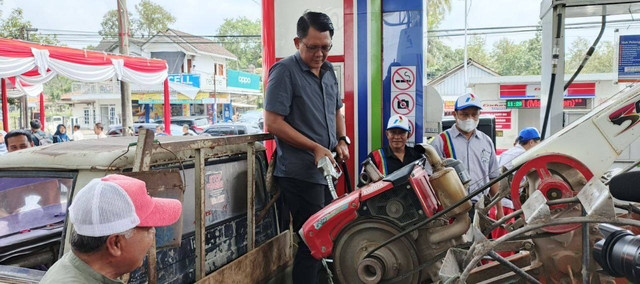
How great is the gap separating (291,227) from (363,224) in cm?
116

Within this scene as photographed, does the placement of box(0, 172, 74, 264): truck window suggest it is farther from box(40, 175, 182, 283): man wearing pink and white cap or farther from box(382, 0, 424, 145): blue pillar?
box(382, 0, 424, 145): blue pillar

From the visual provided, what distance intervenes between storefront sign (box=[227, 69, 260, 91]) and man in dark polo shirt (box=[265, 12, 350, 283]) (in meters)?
38.4

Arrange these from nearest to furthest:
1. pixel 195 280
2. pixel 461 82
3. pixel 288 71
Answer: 1. pixel 195 280
2. pixel 288 71
3. pixel 461 82

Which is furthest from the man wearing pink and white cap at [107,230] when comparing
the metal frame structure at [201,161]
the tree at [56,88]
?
the tree at [56,88]

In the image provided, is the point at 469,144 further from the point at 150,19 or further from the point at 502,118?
the point at 150,19

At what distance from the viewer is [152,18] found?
182ft

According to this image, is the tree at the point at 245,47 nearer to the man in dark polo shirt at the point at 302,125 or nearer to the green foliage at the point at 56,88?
the green foliage at the point at 56,88

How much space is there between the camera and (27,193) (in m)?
2.97

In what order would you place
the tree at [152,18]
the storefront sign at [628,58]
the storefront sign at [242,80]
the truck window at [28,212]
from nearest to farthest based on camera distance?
the truck window at [28,212] → the storefront sign at [628,58] → the storefront sign at [242,80] → the tree at [152,18]

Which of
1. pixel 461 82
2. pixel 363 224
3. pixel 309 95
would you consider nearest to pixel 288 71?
pixel 309 95

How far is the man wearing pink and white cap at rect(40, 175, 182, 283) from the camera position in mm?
1432

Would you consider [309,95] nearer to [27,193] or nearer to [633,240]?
[27,193]

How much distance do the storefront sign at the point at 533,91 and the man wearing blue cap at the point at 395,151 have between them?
53.2 ft

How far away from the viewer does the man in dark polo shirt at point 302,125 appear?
10.3ft
